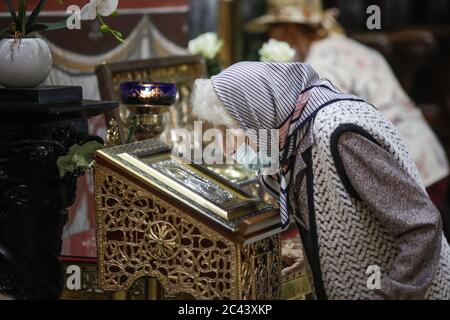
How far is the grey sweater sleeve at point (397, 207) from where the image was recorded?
256cm

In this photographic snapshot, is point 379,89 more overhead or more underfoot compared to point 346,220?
more underfoot

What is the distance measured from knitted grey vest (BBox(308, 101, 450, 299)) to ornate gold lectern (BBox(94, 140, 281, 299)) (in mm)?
175

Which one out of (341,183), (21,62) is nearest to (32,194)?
(21,62)

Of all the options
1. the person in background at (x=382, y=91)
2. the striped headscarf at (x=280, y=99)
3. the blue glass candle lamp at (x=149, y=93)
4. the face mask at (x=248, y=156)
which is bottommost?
the person in background at (x=382, y=91)

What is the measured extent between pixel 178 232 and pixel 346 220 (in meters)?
0.47

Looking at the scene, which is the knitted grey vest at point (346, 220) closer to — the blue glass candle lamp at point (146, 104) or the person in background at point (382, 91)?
the blue glass candle lamp at point (146, 104)

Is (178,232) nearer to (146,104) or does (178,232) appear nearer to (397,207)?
(397,207)

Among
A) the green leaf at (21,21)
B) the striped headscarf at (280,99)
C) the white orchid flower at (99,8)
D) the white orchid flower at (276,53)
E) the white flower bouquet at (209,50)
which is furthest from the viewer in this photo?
the white flower bouquet at (209,50)

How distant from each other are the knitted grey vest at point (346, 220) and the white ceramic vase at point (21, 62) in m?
0.90

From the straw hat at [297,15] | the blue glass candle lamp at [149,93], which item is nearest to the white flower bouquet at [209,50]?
the blue glass candle lamp at [149,93]

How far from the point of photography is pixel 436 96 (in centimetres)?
826

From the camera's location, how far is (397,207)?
8.43ft

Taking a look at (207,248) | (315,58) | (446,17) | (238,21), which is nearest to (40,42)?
→ (207,248)

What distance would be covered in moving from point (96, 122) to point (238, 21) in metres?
3.97
